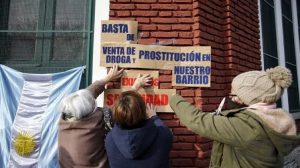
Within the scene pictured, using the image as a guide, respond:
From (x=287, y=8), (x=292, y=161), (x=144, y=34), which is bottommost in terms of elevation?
(x=292, y=161)

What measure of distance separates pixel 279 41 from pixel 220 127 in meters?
4.66

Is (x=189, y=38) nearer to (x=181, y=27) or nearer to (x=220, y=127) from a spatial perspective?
(x=181, y=27)

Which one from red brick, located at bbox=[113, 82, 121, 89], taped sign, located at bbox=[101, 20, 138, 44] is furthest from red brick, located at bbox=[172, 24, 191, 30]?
red brick, located at bbox=[113, 82, 121, 89]

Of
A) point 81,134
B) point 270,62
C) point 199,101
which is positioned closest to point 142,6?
point 199,101

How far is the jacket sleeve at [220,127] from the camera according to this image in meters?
2.04

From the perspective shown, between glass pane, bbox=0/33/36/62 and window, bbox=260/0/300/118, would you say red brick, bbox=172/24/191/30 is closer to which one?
glass pane, bbox=0/33/36/62

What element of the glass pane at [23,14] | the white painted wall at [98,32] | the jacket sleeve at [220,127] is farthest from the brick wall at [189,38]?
the jacket sleeve at [220,127]

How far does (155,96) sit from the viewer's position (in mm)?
3383

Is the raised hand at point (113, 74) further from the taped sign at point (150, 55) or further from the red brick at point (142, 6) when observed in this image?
the red brick at point (142, 6)

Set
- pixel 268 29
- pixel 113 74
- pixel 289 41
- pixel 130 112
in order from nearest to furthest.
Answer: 1. pixel 130 112
2. pixel 113 74
3. pixel 268 29
4. pixel 289 41

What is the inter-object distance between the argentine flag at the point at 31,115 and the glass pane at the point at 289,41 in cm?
499

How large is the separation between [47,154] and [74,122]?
3.05ft

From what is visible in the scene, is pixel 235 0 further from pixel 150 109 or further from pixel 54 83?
pixel 54 83

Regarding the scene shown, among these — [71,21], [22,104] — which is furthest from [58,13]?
[22,104]
